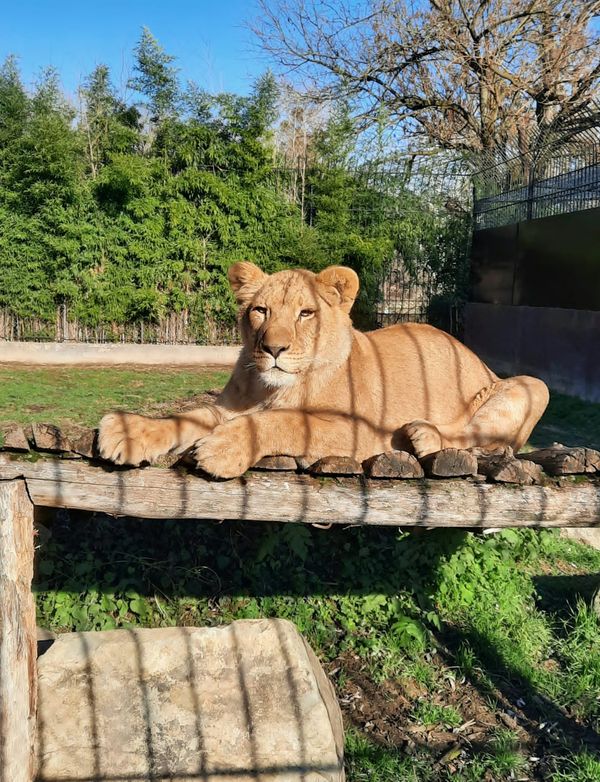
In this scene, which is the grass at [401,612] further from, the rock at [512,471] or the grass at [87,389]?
→ the grass at [87,389]

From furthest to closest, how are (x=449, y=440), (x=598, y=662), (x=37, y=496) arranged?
(x=598, y=662)
(x=449, y=440)
(x=37, y=496)

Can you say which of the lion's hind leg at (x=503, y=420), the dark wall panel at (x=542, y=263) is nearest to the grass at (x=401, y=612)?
the lion's hind leg at (x=503, y=420)

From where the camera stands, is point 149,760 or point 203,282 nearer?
point 149,760

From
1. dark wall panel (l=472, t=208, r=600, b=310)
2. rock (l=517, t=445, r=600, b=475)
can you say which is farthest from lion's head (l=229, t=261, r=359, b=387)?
dark wall panel (l=472, t=208, r=600, b=310)

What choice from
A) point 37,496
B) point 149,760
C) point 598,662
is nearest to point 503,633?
point 598,662

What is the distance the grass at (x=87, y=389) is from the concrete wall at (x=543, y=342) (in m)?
4.83

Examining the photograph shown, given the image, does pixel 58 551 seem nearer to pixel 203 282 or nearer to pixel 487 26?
pixel 203 282

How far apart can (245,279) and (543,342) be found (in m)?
8.59

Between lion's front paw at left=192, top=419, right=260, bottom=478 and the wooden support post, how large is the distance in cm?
64

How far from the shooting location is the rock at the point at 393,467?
2.70 metres

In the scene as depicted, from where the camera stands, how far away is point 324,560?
4973mm

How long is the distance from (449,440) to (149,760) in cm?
197

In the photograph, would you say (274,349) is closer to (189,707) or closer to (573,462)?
(573,462)

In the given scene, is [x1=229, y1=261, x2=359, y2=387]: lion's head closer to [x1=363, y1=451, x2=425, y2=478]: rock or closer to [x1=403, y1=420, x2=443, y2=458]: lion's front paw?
[x1=403, y1=420, x2=443, y2=458]: lion's front paw
